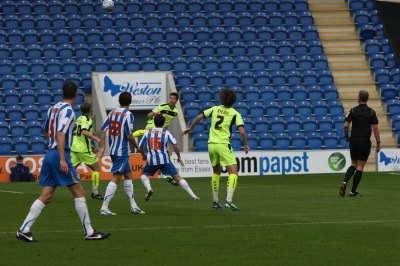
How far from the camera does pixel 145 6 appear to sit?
133 feet

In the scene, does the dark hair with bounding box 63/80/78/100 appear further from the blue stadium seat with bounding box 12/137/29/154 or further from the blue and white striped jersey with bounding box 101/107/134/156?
the blue stadium seat with bounding box 12/137/29/154

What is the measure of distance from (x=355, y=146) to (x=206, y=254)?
1109 centimetres

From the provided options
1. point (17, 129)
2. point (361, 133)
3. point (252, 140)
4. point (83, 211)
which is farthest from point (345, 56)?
point (83, 211)

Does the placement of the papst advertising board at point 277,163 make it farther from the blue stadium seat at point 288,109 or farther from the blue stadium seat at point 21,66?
the blue stadium seat at point 21,66

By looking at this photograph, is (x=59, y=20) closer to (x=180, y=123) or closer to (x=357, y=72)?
(x=180, y=123)

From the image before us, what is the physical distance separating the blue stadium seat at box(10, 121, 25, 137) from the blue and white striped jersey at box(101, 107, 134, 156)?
668 inches

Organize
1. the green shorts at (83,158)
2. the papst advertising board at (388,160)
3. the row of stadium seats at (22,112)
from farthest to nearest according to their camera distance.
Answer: the papst advertising board at (388,160) < the row of stadium seats at (22,112) < the green shorts at (83,158)

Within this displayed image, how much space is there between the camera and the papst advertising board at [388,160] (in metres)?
34.9

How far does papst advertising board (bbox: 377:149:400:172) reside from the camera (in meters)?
34.9

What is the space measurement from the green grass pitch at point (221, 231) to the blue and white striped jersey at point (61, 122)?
4.18 ft

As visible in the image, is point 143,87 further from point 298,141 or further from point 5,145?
point 298,141

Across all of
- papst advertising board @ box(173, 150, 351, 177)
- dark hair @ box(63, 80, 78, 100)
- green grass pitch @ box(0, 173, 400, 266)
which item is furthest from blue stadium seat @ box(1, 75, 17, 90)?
A: dark hair @ box(63, 80, 78, 100)

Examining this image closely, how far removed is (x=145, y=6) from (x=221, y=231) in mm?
27195

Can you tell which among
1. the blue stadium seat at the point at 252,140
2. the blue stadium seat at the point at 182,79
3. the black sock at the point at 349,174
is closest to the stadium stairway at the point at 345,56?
the blue stadium seat at the point at 252,140
